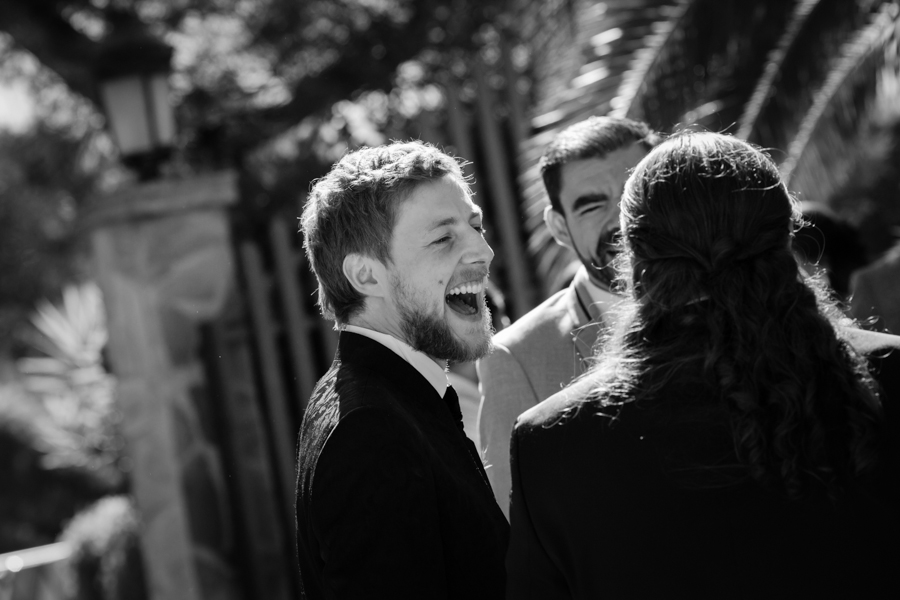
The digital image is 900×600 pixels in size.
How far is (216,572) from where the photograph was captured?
5125 millimetres

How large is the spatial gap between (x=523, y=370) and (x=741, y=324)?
42.8 inches

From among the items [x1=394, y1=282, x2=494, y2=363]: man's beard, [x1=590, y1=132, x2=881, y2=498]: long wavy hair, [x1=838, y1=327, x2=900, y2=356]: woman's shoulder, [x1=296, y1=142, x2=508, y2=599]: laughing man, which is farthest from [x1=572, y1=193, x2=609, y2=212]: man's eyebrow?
[x1=838, y1=327, x2=900, y2=356]: woman's shoulder

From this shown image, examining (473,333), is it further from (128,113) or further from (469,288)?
(128,113)

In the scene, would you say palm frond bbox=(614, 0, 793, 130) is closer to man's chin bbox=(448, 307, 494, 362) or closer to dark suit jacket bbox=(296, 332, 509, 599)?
man's chin bbox=(448, 307, 494, 362)

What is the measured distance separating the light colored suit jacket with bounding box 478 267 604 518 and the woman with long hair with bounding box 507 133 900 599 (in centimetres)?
91

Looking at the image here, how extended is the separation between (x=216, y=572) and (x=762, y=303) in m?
4.26

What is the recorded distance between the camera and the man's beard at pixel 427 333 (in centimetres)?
194

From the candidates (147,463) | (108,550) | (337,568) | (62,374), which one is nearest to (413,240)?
(337,568)

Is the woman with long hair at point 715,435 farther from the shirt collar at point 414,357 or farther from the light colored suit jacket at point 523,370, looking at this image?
the light colored suit jacket at point 523,370

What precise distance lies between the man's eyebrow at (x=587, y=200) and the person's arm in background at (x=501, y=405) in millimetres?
405

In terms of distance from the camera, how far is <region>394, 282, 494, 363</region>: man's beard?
76.4 inches

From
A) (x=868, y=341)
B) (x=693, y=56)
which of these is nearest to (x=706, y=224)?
(x=868, y=341)

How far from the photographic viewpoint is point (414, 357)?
1934 millimetres

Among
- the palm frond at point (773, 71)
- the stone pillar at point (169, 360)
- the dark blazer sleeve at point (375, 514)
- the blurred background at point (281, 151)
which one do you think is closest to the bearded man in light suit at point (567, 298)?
the dark blazer sleeve at point (375, 514)
